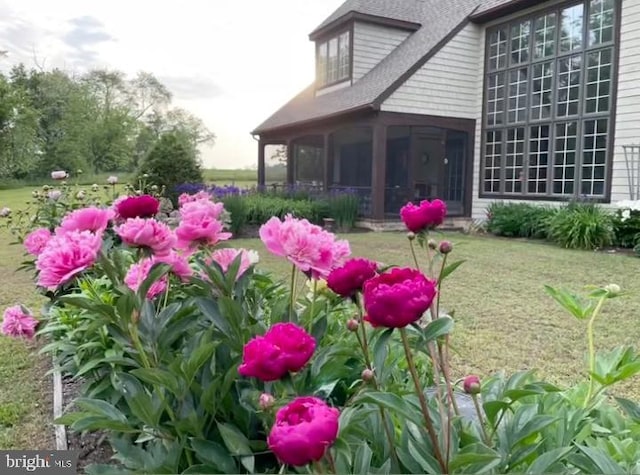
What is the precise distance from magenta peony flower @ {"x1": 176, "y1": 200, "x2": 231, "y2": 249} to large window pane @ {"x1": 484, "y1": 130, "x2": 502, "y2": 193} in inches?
445

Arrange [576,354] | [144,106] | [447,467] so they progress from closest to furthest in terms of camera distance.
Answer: [447,467]
[576,354]
[144,106]

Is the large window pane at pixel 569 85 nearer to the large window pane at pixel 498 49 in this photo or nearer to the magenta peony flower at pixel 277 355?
the large window pane at pixel 498 49

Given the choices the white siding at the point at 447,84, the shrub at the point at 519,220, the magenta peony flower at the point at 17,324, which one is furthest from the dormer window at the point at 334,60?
the magenta peony flower at the point at 17,324

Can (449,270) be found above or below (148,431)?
above

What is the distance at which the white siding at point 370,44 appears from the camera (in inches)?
523

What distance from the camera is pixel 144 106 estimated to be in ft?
89.8

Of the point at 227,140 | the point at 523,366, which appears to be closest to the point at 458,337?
the point at 523,366

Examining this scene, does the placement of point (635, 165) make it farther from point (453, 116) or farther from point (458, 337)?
point (458, 337)

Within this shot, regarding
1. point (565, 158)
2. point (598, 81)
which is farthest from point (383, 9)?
point (565, 158)

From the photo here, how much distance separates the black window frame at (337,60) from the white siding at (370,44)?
14 centimetres

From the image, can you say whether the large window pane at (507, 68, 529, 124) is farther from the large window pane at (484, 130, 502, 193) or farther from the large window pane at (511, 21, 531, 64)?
the large window pane at (484, 130, 502, 193)

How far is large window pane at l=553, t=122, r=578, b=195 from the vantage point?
10.1 metres

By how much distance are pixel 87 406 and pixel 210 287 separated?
A: 1.42ft

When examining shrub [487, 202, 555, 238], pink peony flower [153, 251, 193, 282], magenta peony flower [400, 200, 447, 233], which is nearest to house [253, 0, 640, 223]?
shrub [487, 202, 555, 238]
